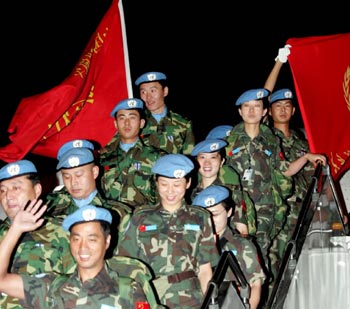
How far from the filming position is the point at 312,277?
6.73m

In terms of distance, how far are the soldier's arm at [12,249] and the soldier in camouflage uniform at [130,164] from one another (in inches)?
77.5

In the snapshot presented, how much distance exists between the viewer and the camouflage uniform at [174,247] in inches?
209

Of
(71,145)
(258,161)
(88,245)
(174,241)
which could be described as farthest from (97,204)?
(258,161)

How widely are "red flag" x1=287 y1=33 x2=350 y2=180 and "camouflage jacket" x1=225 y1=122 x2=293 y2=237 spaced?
554 millimetres

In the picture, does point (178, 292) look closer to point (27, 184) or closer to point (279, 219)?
point (27, 184)

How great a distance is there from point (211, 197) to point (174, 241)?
555mm

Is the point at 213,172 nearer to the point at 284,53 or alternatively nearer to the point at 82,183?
the point at 82,183

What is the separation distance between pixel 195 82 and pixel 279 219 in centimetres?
1337

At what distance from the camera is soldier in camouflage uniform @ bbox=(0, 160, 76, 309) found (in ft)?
16.8

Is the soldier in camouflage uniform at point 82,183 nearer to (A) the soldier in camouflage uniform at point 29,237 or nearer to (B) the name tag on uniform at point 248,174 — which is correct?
(A) the soldier in camouflage uniform at point 29,237

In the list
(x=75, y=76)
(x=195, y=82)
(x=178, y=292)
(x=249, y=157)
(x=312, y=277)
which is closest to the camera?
(x=178, y=292)

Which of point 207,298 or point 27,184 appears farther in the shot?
point 27,184

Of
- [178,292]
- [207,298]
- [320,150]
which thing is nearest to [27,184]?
[178,292]

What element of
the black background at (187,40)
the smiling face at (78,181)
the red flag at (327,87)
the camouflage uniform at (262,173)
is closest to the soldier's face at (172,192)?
the smiling face at (78,181)
